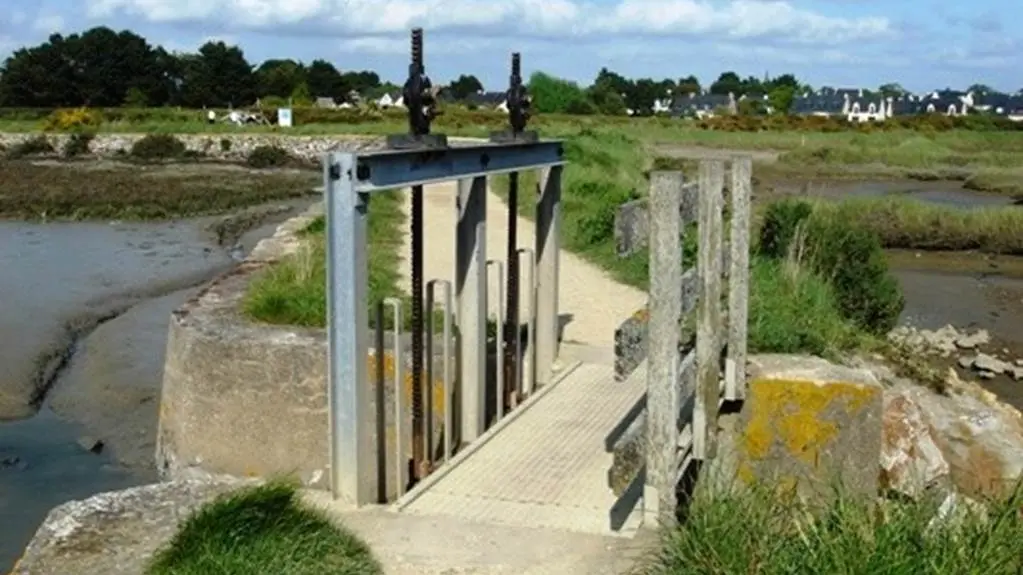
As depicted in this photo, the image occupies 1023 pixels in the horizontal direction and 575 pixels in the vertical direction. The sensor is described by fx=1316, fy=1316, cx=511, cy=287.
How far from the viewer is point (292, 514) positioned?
5.23m

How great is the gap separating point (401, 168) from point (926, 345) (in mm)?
11958

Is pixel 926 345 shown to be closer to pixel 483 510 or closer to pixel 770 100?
pixel 483 510

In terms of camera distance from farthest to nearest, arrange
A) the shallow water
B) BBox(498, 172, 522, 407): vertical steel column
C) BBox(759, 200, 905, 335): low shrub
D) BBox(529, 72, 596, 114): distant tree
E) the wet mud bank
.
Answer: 1. BBox(529, 72, 596, 114): distant tree
2. the shallow water
3. the wet mud bank
4. BBox(759, 200, 905, 335): low shrub
5. BBox(498, 172, 522, 407): vertical steel column

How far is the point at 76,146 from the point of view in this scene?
58312mm

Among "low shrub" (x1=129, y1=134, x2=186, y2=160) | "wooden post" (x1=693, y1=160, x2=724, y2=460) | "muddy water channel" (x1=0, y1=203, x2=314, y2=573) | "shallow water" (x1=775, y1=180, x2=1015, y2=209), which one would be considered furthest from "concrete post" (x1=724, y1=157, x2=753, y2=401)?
"low shrub" (x1=129, y1=134, x2=186, y2=160)

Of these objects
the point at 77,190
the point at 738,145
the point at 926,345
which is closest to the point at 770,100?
the point at 738,145

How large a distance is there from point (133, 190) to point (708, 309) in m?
33.2

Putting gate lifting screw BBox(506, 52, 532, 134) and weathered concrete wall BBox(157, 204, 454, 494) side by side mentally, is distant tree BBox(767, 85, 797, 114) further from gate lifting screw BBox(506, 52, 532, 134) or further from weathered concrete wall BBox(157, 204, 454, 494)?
weathered concrete wall BBox(157, 204, 454, 494)

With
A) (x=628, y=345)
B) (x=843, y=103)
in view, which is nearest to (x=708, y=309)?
(x=628, y=345)

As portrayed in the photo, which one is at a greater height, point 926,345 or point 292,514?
point 292,514

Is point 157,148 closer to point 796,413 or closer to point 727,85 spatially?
point 796,413

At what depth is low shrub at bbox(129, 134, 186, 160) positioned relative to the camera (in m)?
55.9

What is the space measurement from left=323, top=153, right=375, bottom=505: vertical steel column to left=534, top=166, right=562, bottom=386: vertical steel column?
137 inches

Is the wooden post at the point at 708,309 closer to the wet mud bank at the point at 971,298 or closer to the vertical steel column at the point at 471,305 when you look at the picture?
the vertical steel column at the point at 471,305
